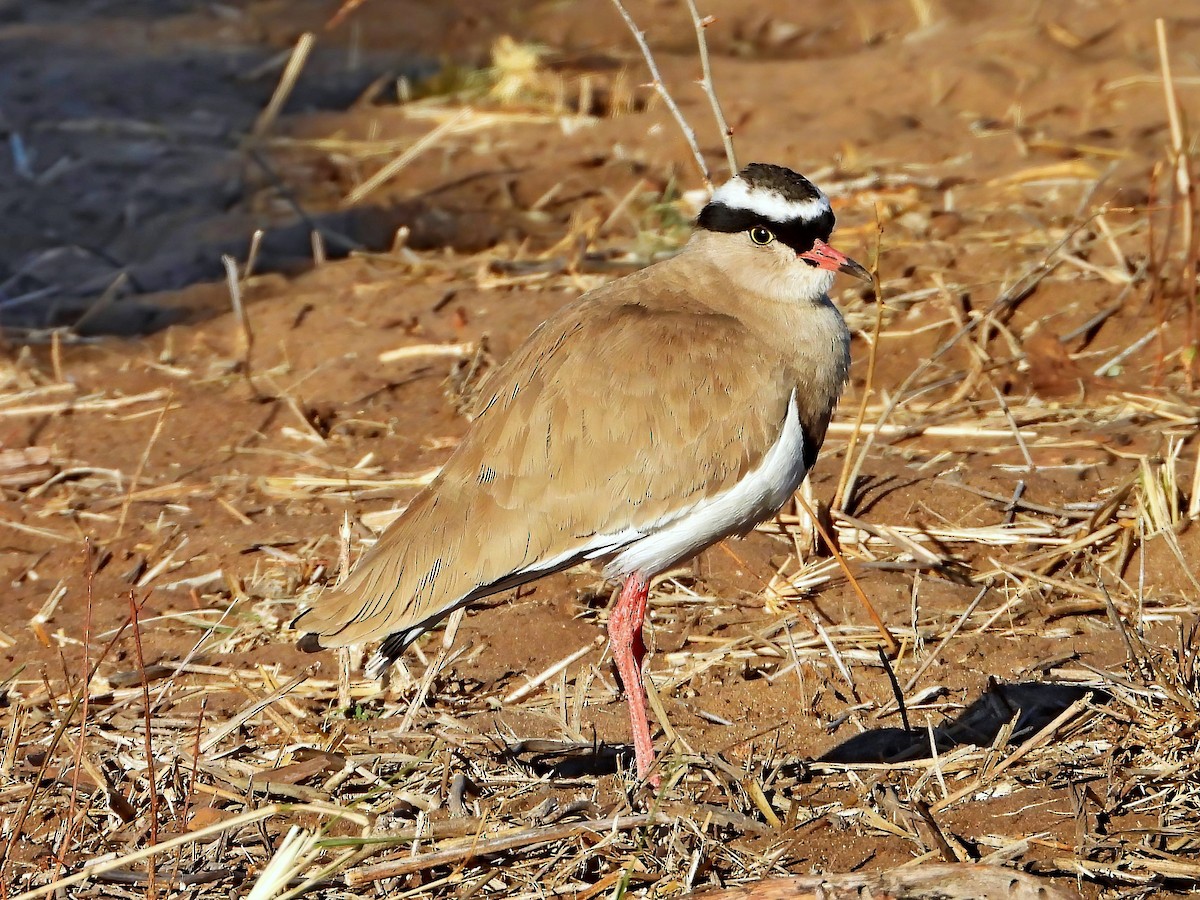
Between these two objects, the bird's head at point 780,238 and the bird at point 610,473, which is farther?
the bird's head at point 780,238

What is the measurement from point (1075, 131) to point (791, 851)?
6042 mm

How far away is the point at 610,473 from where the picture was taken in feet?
13.6

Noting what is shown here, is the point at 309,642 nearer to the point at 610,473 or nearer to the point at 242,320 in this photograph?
the point at 610,473

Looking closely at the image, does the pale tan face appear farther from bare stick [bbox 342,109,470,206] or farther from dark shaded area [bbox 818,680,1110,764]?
bare stick [bbox 342,109,470,206]

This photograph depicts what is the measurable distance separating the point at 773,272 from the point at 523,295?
114 inches

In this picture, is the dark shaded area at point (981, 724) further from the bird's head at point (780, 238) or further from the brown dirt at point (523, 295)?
the bird's head at point (780, 238)

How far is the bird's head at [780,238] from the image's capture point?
4438 mm

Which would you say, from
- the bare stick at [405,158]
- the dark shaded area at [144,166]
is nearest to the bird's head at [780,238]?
the dark shaded area at [144,166]

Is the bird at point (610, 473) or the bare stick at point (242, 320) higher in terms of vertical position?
the bird at point (610, 473)

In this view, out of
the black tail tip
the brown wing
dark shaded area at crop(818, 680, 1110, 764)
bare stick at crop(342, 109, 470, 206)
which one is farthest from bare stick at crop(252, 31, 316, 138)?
dark shaded area at crop(818, 680, 1110, 764)

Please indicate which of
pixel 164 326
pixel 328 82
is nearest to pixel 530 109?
pixel 328 82

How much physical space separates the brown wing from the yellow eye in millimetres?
392

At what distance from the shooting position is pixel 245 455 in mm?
6266

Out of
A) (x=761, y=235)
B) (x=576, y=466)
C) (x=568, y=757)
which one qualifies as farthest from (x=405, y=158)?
(x=568, y=757)
